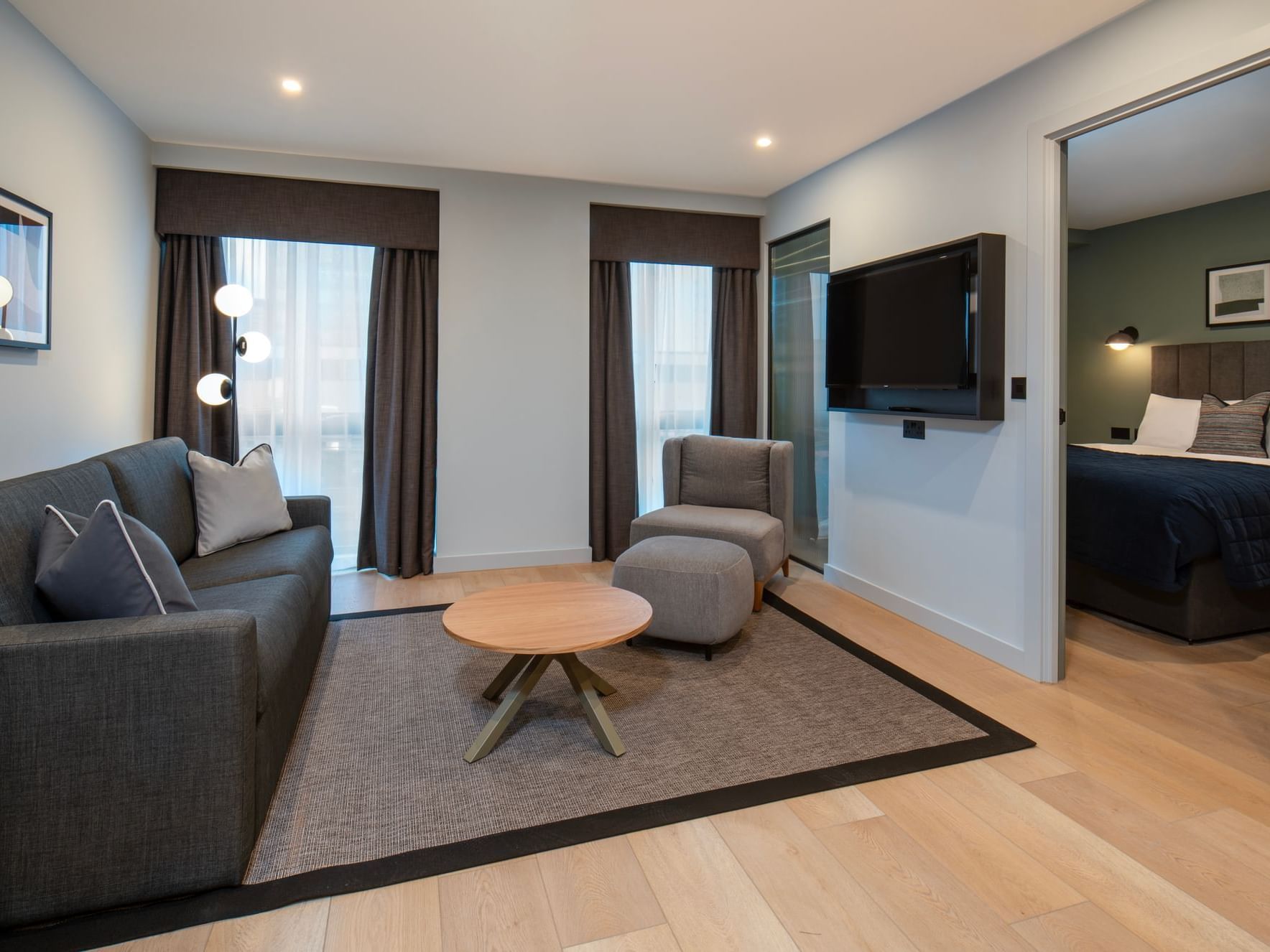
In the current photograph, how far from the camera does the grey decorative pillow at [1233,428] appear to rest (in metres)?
→ 4.51

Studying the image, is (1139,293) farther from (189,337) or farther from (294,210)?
(189,337)

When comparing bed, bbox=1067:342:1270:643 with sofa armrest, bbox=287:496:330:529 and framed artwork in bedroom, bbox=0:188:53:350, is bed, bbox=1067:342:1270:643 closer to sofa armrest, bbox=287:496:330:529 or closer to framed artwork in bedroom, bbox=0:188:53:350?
sofa armrest, bbox=287:496:330:529

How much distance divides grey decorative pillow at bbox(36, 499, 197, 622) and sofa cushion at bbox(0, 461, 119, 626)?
0.03 m

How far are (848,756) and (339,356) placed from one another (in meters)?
3.62

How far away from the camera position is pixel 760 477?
13.7 feet

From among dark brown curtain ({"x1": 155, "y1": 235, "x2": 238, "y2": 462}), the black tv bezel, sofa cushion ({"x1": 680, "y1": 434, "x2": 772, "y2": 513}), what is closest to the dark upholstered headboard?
the black tv bezel

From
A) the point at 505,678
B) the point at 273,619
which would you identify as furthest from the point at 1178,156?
the point at 273,619

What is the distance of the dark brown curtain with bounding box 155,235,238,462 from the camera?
13.1 feet

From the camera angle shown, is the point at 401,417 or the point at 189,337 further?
the point at 401,417

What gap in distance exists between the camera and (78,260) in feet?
10.0

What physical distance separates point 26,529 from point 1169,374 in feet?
22.0

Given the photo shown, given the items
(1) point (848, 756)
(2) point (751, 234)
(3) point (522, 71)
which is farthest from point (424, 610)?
(2) point (751, 234)

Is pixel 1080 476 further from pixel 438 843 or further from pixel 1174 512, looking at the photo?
pixel 438 843

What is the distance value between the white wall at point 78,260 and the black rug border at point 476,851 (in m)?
1.77
